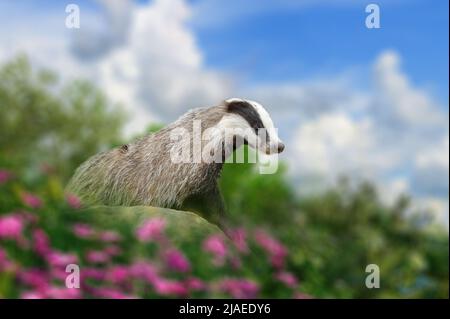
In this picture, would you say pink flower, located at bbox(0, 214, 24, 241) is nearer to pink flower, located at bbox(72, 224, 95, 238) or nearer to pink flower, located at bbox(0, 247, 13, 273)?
pink flower, located at bbox(0, 247, 13, 273)

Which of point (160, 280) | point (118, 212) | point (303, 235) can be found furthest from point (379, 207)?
point (118, 212)

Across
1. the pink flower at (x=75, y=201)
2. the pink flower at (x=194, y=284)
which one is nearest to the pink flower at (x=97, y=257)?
the pink flower at (x=194, y=284)

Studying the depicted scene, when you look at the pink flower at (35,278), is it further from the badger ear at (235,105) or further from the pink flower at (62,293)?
the badger ear at (235,105)

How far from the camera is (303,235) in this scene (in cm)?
343

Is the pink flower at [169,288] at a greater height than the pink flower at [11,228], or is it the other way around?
the pink flower at [11,228]

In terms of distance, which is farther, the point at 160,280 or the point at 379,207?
the point at 379,207

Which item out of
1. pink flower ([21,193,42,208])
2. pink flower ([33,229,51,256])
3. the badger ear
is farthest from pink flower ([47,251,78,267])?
the badger ear

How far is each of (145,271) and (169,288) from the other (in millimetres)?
134

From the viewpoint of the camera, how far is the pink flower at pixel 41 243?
2.31 meters

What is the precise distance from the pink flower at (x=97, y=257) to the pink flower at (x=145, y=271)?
0.39ft

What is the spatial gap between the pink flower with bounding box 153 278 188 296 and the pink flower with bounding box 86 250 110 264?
23 cm

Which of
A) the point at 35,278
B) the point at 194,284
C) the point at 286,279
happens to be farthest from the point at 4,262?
the point at 286,279
